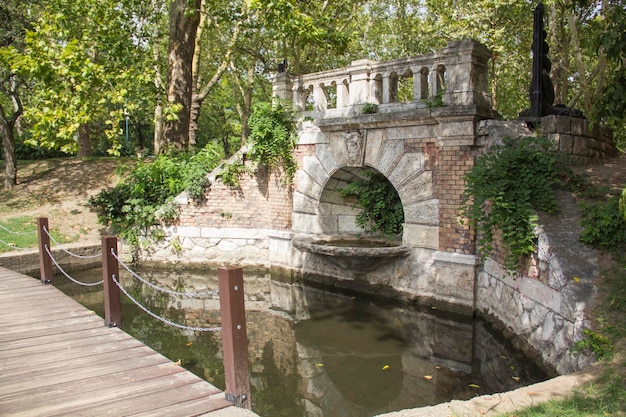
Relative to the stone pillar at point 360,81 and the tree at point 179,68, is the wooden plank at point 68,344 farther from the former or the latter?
the tree at point 179,68

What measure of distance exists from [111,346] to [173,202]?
6.62 m

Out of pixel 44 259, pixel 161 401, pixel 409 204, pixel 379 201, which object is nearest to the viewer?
pixel 161 401

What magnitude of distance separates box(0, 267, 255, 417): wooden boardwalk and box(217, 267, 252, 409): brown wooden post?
14cm

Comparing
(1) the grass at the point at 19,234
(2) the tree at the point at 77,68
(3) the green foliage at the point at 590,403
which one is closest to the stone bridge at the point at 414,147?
(3) the green foliage at the point at 590,403

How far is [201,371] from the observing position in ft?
19.6

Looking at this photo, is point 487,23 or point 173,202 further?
point 487,23

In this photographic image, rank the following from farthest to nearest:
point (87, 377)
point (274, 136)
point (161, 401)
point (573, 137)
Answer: point (274, 136) → point (573, 137) → point (87, 377) → point (161, 401)

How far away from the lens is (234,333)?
3.95 meters

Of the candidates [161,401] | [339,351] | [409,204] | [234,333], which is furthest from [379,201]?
[161,401]

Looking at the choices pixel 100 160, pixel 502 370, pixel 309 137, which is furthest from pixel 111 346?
pixel 100 160

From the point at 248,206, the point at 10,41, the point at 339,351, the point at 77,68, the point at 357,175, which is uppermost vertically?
the point at 10,41

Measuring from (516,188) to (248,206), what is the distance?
6.23 m

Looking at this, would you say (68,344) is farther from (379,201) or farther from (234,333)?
(379,201)

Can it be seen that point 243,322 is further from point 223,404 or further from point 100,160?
point 100,160
